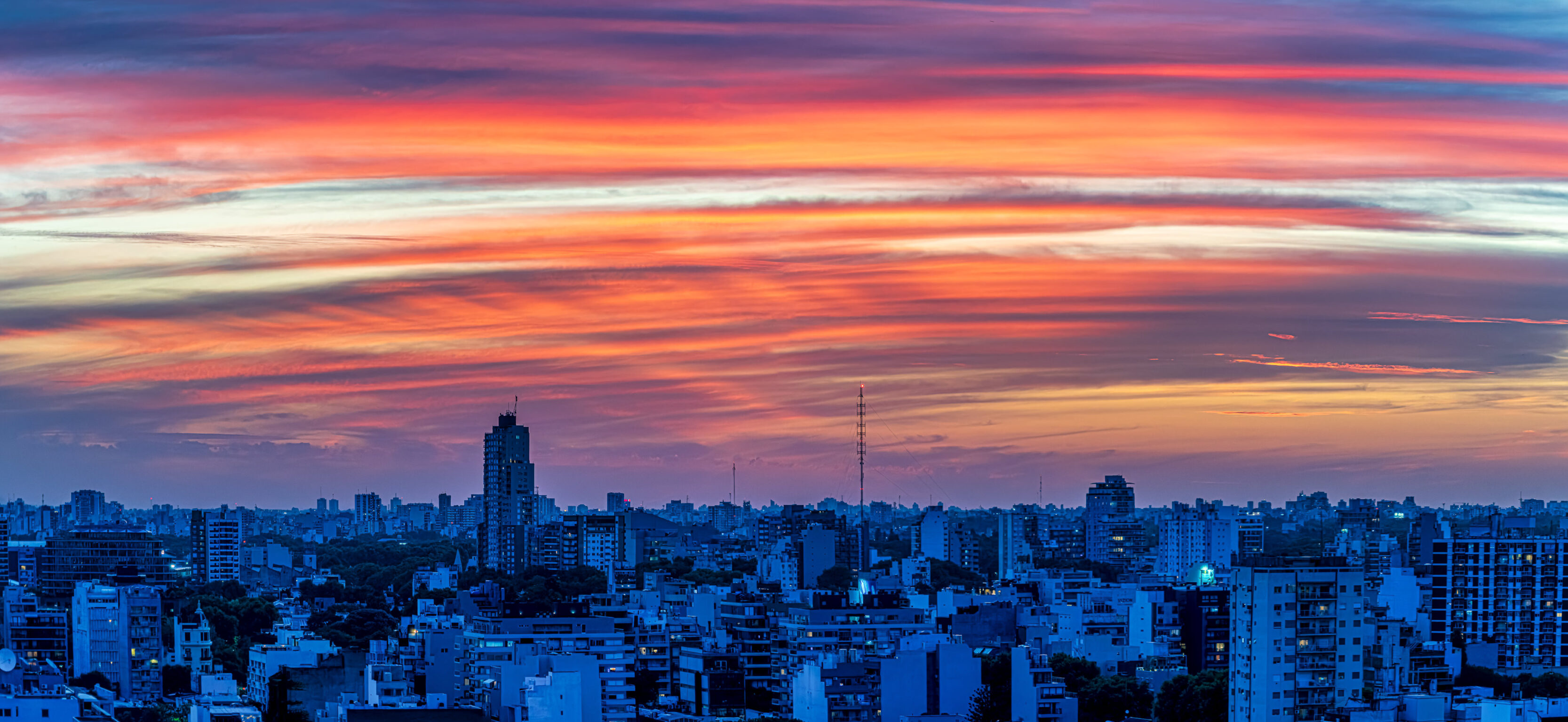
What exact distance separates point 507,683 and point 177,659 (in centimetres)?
1877

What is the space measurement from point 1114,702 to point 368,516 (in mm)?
157225

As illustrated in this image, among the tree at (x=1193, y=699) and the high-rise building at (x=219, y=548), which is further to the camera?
the high-rise building at (x=219, y=548)

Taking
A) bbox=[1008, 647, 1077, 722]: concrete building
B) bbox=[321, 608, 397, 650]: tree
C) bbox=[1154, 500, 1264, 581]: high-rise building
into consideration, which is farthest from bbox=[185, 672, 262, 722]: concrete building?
bbox=[1154, 500, 1264, 581]: high-rise building

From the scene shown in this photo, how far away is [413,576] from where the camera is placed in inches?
3393

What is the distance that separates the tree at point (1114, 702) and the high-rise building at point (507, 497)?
70.5 m

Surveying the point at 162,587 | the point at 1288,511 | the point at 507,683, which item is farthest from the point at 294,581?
the point at 1288,511

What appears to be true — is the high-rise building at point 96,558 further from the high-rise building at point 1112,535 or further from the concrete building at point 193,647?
the high-rise building at point 1112,535

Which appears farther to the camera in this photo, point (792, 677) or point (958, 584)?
point (958, 584)

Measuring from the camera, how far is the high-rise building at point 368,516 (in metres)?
173

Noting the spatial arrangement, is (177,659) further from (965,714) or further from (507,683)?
(965,714)

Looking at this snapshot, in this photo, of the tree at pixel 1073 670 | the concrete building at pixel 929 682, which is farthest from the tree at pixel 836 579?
the concrete building at pixel 929 682

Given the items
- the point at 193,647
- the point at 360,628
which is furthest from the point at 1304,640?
the point at 360,628

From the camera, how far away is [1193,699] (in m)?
39.1

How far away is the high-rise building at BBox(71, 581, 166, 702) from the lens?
51.7 meters
